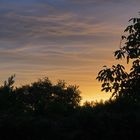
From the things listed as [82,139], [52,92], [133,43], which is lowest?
[82,139]

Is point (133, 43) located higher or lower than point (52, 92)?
lower

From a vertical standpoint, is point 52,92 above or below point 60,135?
above

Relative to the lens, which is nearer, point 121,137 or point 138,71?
point 138,71

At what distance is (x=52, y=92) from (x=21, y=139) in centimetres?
5136

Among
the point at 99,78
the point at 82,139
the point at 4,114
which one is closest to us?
the point at 99,78

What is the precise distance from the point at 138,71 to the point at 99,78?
3.16 ft

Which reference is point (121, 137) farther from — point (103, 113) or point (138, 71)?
point (138, 71)

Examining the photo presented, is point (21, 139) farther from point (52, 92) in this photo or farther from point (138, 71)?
point (52, 92)

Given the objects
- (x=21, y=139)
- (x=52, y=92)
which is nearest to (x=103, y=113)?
(x=21, y=139)

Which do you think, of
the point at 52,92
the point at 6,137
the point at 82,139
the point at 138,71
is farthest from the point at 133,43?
the point at 52,92

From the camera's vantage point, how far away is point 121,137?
19156 mm

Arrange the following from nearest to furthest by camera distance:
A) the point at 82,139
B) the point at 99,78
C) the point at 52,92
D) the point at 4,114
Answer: the point at 99,78, the point at 82,139, the point at 4,114, the point at 52,92

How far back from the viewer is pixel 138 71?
516 inches

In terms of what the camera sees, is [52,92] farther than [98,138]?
Yes
